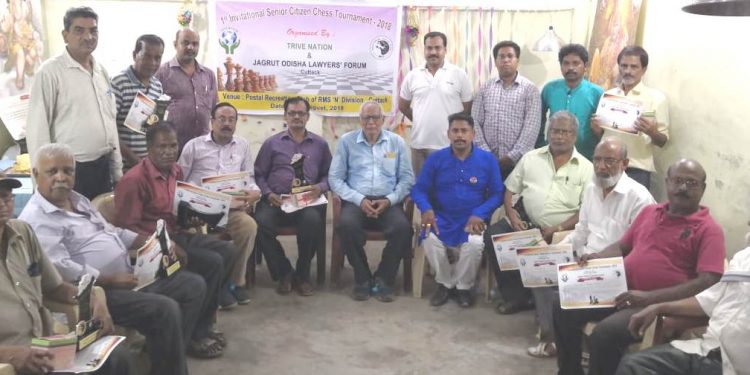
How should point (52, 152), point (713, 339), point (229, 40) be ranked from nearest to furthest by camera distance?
1. point (713, 339)
2. point (52, 152)
3. point (229, 40)

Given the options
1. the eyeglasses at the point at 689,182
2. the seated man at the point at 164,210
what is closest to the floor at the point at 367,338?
the seated man at the point at 164,210

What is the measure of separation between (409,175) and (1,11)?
369 cm

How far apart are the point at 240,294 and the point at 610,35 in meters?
3.55

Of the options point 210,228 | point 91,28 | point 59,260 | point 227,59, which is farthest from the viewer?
point 227,59

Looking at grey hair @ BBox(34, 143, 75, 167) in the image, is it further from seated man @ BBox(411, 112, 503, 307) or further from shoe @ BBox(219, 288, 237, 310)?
seated man @ BBox(411, 112, 503, 307)

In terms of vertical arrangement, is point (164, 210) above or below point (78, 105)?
below

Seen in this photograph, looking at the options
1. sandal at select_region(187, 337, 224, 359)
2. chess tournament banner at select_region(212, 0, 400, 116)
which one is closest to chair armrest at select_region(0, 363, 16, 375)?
sandal at select_region(187, 337, 224, 359)

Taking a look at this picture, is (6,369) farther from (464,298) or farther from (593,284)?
(464,298)

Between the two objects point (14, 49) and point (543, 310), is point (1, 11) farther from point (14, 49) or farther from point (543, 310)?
point (543, 310)

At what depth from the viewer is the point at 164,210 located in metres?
3.66

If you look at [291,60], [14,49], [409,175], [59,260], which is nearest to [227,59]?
[291,60]

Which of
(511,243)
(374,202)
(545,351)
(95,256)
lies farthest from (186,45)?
(545,351)

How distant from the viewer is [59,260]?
9.23 feet

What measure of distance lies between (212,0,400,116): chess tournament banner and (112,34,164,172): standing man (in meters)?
1.79
